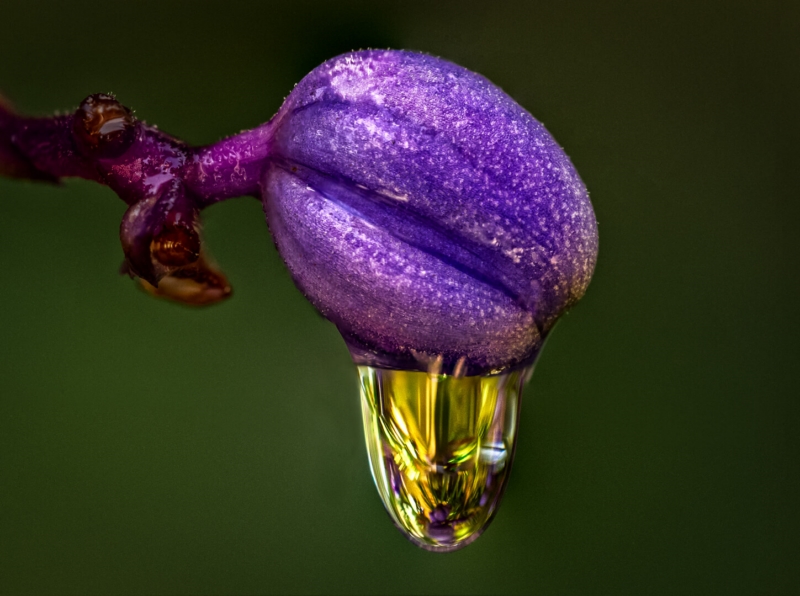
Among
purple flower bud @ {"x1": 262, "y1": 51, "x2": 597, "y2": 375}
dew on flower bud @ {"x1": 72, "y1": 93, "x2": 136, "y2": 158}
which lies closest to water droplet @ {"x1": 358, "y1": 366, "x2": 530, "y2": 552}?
purple flower bud @ {"x1": 262, "y1": 51, "x2": 597, "y2": 375}

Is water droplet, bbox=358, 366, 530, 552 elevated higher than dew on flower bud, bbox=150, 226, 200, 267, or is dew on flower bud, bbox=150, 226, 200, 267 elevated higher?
dew on flower bud, bbox=150, 226, 200, 267

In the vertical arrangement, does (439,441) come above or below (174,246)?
below

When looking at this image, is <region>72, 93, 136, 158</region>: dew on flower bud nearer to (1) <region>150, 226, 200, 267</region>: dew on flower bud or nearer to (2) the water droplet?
(1) <region>150, 226, 200, 267</region>: dew on flower bud

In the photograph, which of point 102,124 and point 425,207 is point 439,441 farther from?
point 102,124

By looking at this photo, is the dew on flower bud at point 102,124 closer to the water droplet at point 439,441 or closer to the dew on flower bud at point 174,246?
the dew on flower bud at point 174,246

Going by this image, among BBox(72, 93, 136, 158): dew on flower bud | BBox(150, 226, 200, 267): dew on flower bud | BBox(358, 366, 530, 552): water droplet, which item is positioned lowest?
BBox(358, 366, 530, 552): water droplet

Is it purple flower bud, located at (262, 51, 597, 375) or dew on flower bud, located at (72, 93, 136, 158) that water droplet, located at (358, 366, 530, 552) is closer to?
purple flower bud, located at (262, 51, 597, 375)

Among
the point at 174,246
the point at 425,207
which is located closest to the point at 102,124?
the point at 174,246
